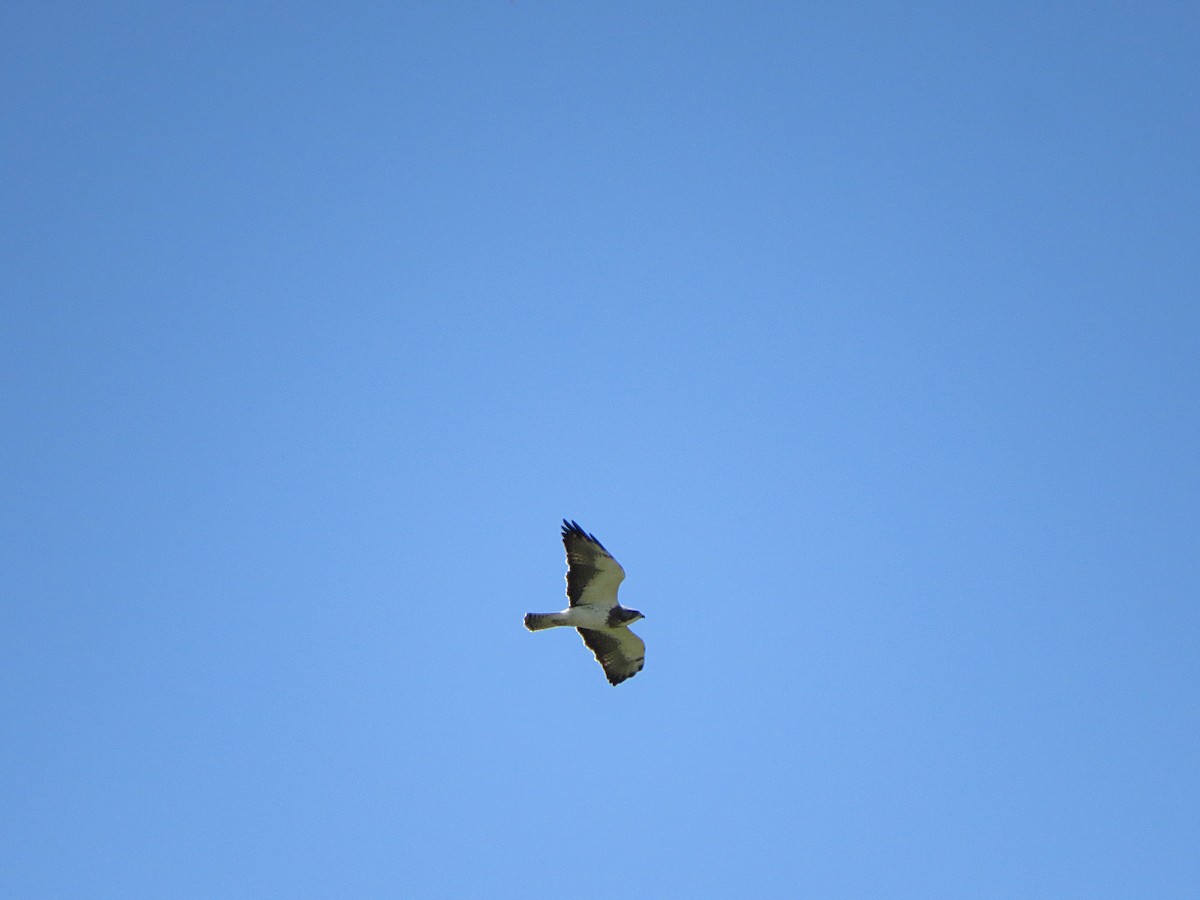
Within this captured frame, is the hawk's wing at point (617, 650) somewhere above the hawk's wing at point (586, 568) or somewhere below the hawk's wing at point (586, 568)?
below

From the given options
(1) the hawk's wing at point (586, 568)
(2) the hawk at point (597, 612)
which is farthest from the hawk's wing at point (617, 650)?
(1) the hawk's wing at point (586, 568)

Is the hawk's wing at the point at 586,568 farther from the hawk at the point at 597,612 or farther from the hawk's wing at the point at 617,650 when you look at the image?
A: the hawk's wing at the point at 617,650

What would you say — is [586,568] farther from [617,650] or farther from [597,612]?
[617,650]

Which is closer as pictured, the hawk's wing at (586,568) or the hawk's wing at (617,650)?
the hawk's wing at (586,568)

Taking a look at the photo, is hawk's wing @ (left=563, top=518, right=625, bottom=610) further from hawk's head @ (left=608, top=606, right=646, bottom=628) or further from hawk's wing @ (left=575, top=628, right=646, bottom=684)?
hawk's wing @ (left=575, top=628, right=646, bottom=684)

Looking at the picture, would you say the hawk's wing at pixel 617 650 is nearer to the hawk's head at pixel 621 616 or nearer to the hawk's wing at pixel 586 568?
the hawk's head at pixel 621 616

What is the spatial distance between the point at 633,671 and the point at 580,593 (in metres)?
2.55

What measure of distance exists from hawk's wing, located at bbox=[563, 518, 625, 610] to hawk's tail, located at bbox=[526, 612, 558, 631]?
1.76 feet

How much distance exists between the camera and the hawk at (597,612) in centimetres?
2181

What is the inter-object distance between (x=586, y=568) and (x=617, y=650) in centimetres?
238

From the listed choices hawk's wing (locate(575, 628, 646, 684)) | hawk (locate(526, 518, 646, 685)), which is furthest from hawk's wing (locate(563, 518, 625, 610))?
hawk's wing (locate(575, 628, 646, 684))

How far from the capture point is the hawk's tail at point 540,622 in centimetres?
2214

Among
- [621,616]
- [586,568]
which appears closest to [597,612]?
[621,616]

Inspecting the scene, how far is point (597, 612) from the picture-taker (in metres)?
22.3
